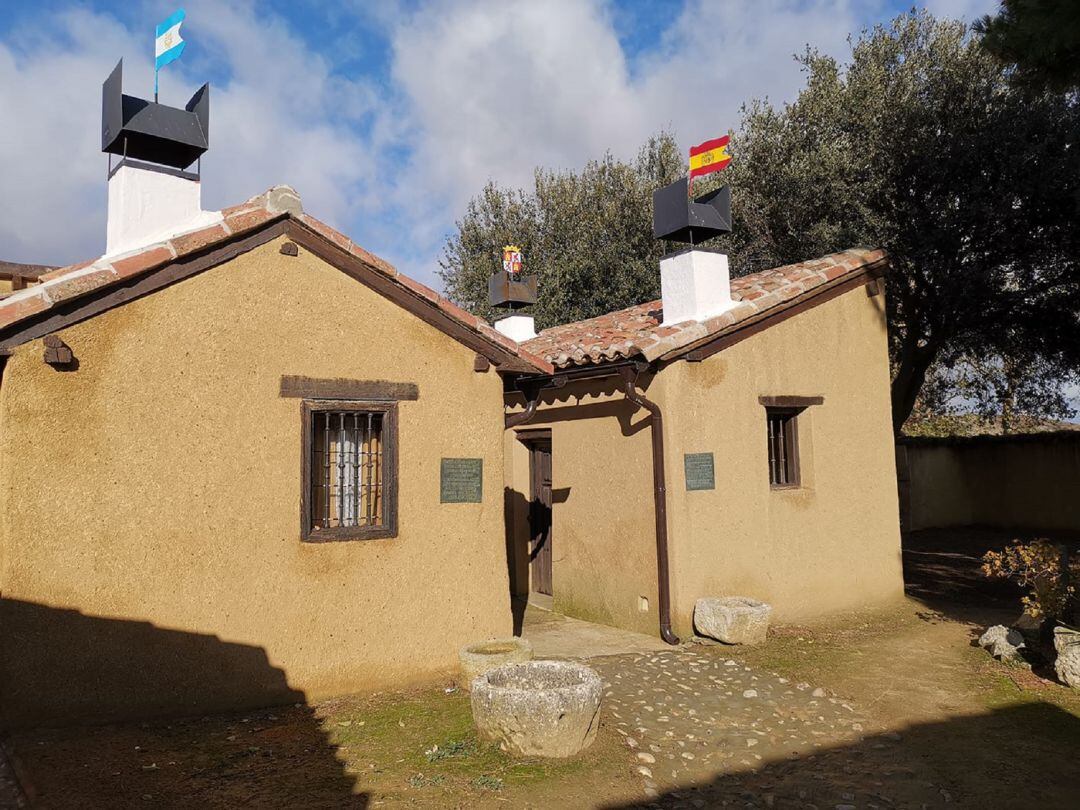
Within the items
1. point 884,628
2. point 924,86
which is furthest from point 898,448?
point 884,628

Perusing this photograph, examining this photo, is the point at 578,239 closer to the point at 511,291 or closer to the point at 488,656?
the point at 511,291

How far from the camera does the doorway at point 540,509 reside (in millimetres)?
10773

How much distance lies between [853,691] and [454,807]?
3943mm

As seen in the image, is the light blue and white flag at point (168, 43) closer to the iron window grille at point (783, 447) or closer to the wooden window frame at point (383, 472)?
the wooden window frame at point (383, 472)

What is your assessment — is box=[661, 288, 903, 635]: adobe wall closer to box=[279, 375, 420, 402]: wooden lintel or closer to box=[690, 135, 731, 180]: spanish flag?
box=[690, 135, 731, 180]: spanish flag

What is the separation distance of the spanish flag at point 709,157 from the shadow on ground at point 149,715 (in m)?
7.01

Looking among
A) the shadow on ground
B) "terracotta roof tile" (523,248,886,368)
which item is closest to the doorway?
"terracotta roof tile" (523,248,886,368)

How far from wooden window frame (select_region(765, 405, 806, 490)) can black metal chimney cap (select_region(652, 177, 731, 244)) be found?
7.54 ft

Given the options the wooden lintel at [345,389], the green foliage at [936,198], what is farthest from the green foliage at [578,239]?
the wooden lintel at [345,389]

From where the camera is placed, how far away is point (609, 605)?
9047mm

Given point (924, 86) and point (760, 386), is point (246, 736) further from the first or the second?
point (924, 86)

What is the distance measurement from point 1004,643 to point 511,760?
5.20 m

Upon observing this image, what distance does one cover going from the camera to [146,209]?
6445mm

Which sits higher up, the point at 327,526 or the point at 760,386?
the point at 760,386
